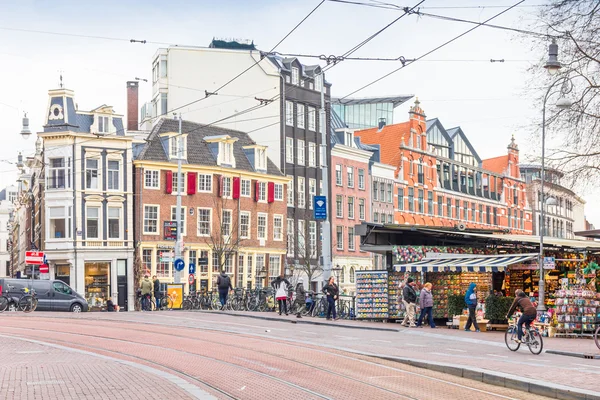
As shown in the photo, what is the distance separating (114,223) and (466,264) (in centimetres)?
3192

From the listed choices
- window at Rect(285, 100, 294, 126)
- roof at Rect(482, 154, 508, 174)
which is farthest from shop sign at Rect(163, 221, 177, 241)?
roof at Rect(482, 154, 508, 174)

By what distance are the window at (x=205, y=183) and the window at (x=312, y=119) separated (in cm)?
1302

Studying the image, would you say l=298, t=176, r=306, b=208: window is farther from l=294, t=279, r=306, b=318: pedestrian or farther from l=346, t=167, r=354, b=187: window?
l=294, t=279, r=306, b=318: pedestrian

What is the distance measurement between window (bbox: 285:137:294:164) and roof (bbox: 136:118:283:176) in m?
2.24

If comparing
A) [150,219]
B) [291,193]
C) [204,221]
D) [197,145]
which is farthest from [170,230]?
[291,193]

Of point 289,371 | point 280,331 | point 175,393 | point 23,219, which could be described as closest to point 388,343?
point 280,331

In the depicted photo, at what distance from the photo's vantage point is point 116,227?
192ft

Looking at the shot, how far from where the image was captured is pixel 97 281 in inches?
2280

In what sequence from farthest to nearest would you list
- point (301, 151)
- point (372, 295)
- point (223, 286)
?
point (301, 151) < point (223, 286) < point (372, 295)

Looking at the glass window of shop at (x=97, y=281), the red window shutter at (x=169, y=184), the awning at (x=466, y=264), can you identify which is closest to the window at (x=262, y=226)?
the red window shutter at (x=169, y=184)

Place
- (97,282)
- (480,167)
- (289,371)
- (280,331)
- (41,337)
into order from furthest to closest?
(480,167) → (97,282) → (280,331) → (41,337) → (289,371)

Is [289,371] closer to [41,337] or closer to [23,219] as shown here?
[41,337]

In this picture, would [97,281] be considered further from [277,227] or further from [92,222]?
[277,227]

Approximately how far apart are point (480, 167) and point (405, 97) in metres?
10.3
